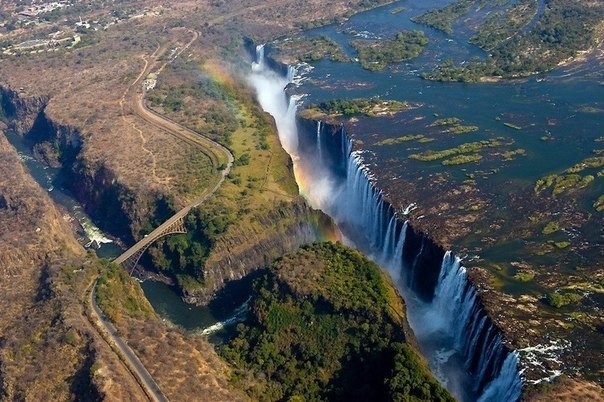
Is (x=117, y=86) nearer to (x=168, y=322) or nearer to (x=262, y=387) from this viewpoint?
(x=168, y=322)

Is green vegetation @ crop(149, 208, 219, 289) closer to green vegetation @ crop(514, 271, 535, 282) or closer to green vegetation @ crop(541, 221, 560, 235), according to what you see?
green vegetation @ crop(514, 271, 535, 282)

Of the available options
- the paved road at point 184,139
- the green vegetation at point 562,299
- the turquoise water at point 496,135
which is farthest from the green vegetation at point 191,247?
the green vegetation at point 562,299

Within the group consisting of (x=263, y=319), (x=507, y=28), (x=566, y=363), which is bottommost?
(x=263, y=319)

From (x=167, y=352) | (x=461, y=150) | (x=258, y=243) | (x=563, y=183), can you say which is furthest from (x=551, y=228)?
(x=167, y=352)

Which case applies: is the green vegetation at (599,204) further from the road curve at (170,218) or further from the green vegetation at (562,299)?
the road curve at (170,218)

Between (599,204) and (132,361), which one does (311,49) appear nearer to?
(599,204)

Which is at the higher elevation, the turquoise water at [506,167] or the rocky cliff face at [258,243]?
the turquoise water at [506,167]

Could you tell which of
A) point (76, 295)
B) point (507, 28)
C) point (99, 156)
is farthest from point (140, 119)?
point (507, 28)
